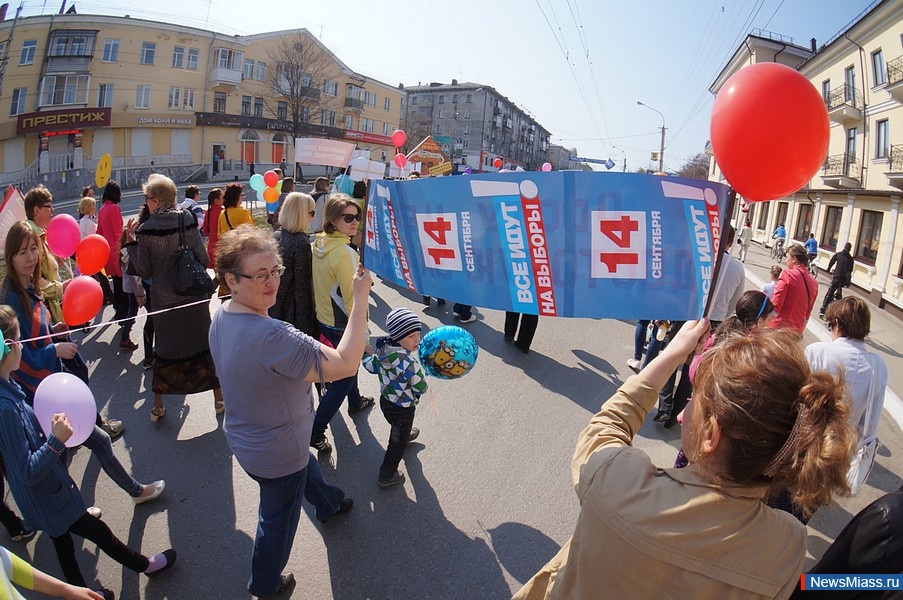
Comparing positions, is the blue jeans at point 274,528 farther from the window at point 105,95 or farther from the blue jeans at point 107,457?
the window at point 105,95

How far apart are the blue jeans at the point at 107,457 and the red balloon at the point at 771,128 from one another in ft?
12.4

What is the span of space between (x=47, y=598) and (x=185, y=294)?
222cm

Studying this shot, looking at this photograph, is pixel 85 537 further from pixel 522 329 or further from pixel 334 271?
pixel 522 329

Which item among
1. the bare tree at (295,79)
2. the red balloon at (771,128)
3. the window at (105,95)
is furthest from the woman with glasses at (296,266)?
the window at (105,95)

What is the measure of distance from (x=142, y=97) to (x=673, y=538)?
138 ft

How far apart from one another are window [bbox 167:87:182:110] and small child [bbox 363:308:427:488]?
131ft

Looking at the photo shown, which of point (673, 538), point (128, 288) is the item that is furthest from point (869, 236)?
point (128, 288)

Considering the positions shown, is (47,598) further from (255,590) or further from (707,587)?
(707,587)

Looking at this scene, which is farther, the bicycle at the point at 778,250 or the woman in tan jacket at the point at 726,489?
the bicycle at the point at 778,250

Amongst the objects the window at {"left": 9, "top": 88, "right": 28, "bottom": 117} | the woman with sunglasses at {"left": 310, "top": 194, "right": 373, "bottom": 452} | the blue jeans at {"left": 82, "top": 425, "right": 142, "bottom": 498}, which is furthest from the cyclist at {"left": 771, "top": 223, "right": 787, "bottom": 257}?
the window at {"left": 9, "top": 88, "right": 28, "bottom": 117}

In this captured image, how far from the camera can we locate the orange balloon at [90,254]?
422 cm

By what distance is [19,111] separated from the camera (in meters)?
30.0

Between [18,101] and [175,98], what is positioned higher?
[175,98]

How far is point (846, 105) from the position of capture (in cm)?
1978
